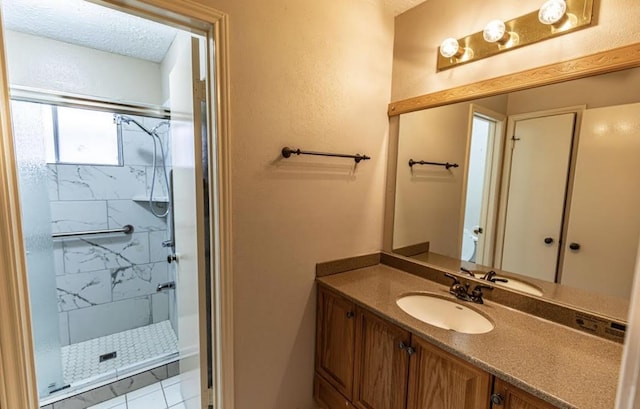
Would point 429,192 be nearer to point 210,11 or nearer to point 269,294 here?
point 269,294

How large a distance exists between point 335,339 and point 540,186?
1.27 metres

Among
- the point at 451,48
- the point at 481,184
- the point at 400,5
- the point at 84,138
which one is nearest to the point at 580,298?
the point at 481,184

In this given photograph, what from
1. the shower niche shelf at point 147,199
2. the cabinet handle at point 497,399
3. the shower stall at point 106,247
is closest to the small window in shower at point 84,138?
the shower stall at point 106,247

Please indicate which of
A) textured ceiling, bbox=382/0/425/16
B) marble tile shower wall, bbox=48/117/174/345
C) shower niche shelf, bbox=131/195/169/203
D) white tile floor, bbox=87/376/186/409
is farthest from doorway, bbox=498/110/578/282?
marble tile shower wall, bbox=48/117/174/345

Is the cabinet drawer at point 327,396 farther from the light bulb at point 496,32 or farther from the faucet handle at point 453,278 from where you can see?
the light bulb at point 496,32

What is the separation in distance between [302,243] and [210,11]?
3.74 ft

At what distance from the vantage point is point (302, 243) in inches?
62.1

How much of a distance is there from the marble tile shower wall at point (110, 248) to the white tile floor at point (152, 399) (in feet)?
2.74

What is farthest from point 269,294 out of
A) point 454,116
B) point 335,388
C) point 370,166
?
point 454,116

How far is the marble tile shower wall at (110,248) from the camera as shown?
2.38 metres

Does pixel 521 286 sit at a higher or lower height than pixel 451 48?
lower

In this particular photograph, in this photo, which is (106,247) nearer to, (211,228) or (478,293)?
(211,228)

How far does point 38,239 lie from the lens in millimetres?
1699

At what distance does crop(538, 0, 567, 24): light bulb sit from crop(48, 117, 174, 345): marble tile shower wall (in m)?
2.83
